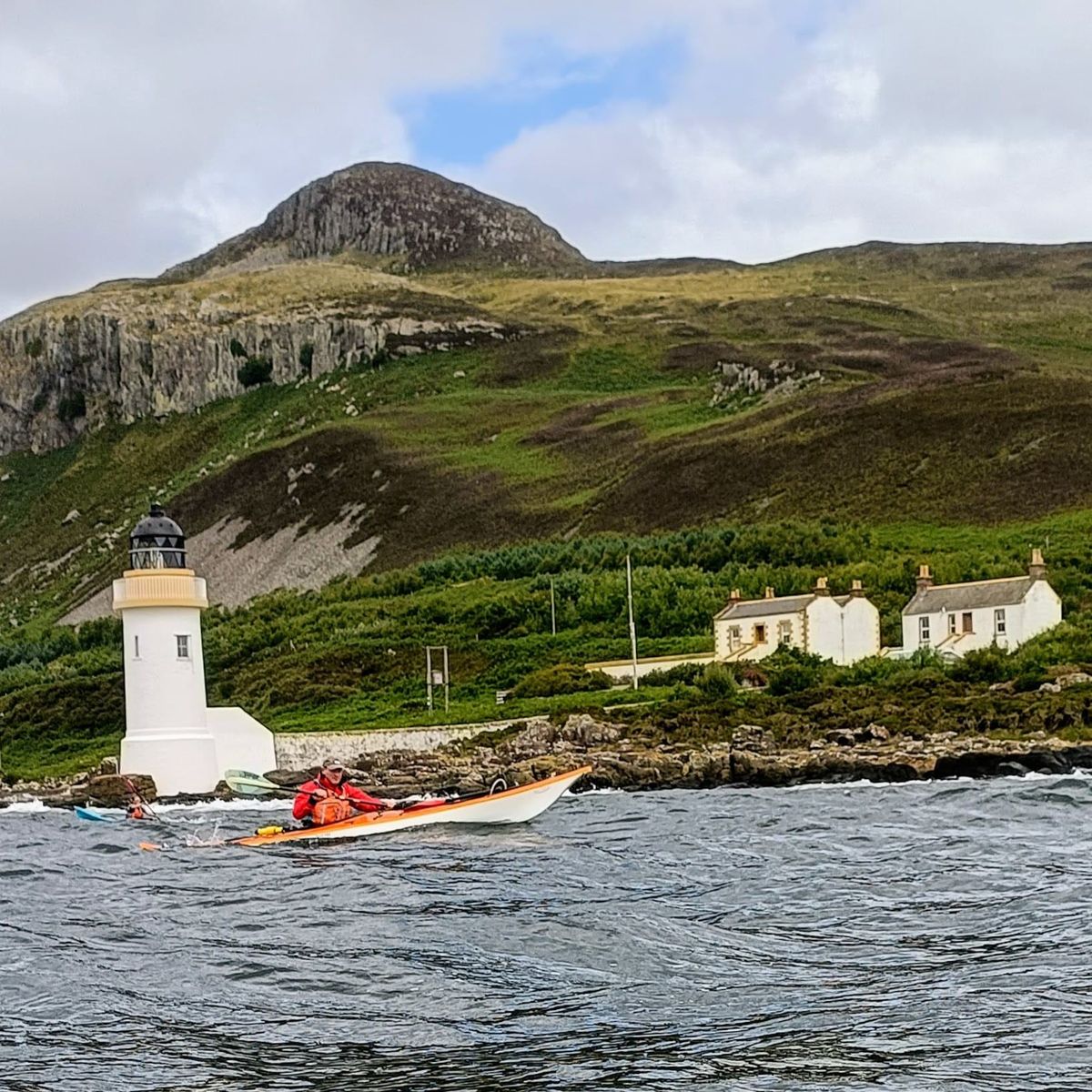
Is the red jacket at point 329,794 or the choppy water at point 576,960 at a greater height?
the red jacket at point 329,794

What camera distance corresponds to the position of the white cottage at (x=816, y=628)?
68000 millimetres

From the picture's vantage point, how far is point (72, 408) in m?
194

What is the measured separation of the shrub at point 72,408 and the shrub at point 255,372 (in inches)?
737

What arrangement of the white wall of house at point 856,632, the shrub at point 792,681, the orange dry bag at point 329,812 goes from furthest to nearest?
1. the white wall of house at point 856,632
2. the shrub at point 792,681
3. the orange dry bag at point 329,812

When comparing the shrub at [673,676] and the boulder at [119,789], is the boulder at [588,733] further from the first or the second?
the boulder at [119,789]

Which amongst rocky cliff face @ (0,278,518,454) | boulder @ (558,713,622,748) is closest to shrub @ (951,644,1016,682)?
boulder @ (558,713,622,748)

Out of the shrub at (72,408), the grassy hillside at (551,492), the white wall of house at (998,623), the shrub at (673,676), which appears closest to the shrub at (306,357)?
the grassy hillside at (551,492)

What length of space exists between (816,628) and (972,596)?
223 inches

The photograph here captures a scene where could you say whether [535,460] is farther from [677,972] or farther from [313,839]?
[677,972]

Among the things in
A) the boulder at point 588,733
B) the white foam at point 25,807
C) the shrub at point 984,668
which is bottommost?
the white foam at point 25,807

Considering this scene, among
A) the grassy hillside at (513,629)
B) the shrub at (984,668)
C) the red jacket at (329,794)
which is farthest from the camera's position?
the grassy hillside at (513,629)

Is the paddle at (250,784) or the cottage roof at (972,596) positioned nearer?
the paddle at (250,784)

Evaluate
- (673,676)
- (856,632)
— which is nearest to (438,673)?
(673,676)

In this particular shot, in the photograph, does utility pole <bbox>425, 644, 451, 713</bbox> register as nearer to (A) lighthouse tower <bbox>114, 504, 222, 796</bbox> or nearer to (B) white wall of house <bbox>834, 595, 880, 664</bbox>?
(B) white wall of house <bbox>834, 595, 880, 664</bbox>
